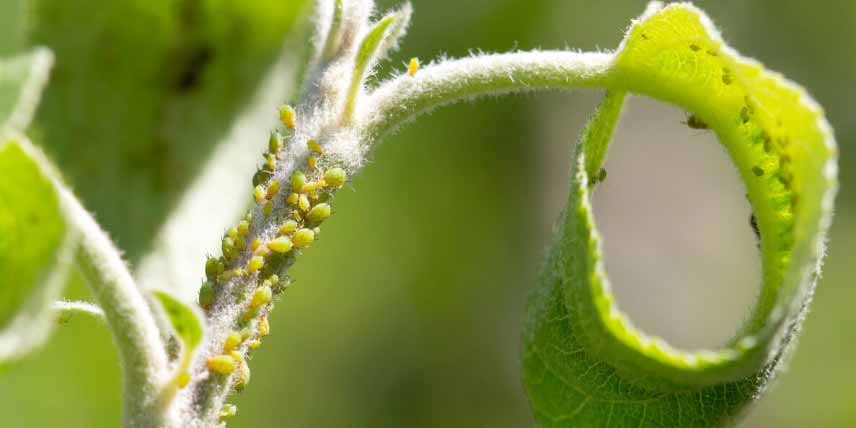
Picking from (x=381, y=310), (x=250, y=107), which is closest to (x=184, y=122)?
(x=250, y=107)

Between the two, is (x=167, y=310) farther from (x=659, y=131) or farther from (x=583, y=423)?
(x=659, y=131)

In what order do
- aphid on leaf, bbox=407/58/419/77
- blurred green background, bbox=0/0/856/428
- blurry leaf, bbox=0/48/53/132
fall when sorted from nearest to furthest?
blurry leaf, bbox=0/48/53/132 → aphid on leaf, bbox=407/58/419/77 → blurred green background, bbox=0/0/856/428

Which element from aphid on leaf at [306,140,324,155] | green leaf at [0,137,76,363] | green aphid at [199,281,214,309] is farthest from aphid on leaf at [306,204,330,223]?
green leaf at [0,137,76,363]

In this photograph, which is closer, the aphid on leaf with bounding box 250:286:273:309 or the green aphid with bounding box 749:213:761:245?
the aphid on leaf with bounding box 250:286:273:309

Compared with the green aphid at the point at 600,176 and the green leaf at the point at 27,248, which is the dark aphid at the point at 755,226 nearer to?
the green aphid at the point at 600,176

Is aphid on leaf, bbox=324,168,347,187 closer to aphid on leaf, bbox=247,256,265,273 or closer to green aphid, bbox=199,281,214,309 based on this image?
aphid on leaf, bbox=247,256,265,273

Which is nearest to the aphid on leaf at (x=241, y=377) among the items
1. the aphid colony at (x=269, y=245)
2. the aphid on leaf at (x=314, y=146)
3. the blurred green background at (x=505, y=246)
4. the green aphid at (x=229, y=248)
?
the aphid colony at (x=269, y=245)

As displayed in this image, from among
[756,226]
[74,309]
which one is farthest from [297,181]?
[756,226]

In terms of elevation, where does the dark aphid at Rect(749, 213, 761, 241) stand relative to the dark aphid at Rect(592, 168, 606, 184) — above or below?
above
